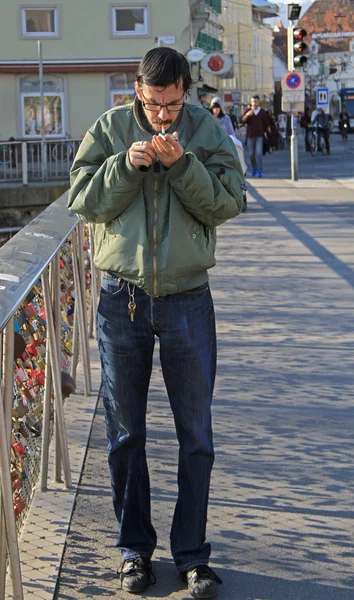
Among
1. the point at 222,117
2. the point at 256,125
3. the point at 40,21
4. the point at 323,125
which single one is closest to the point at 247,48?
the point at 40,21

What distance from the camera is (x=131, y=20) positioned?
45.2 meters

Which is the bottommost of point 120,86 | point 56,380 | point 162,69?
point 56,380

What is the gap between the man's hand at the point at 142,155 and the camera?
3.79 metres

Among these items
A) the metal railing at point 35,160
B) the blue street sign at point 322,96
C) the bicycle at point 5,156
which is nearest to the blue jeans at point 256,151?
the metal railing at point 35,160

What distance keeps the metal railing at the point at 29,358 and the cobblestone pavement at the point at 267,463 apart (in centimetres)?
31

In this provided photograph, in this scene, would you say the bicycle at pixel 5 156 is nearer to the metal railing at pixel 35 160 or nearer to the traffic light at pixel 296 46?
the metal railing at pixel 35 160

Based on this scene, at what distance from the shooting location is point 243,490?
533cm

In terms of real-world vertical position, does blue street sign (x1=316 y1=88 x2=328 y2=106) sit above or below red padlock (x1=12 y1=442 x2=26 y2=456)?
above

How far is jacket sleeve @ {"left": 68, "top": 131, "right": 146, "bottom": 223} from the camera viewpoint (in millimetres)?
3869

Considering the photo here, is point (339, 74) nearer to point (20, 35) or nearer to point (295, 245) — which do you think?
point (20, 35)

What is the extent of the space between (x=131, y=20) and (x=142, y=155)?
42470mm

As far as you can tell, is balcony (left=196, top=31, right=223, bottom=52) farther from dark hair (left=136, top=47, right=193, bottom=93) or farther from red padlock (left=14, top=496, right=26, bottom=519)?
dark hair (left=136, top=47, right=193, bottom=93)

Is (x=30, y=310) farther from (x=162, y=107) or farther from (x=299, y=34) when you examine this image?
(x=299, y=34)

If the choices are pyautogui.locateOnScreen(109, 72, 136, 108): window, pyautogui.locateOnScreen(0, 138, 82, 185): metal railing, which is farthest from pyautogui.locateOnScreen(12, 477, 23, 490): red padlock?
pyautogui.locateOnScreen(109, 72, 136, 108): window
